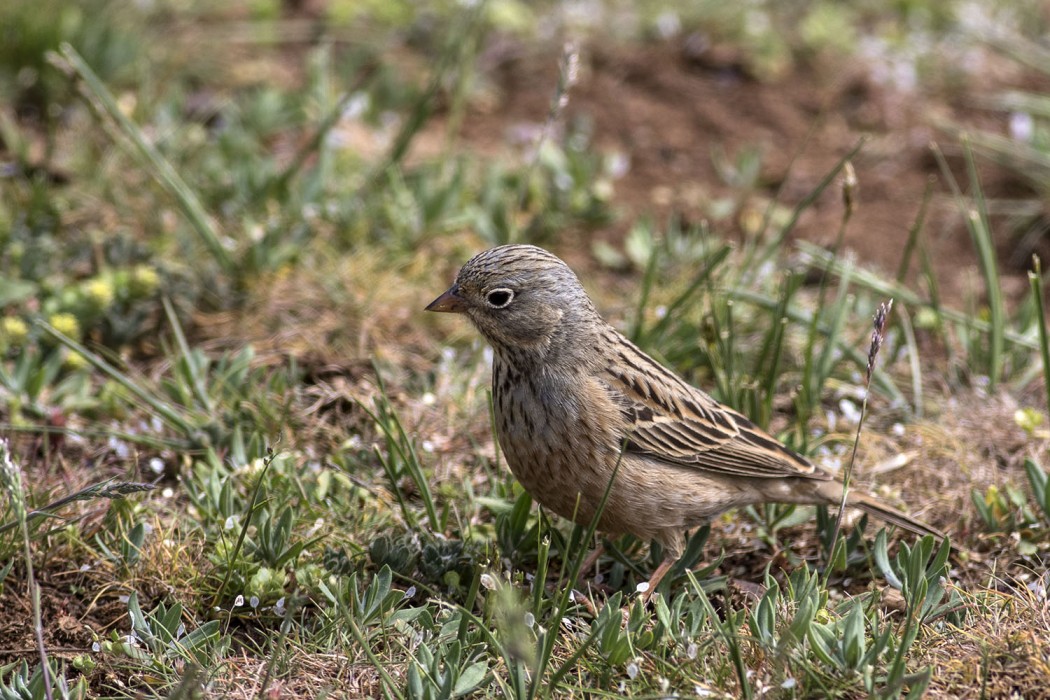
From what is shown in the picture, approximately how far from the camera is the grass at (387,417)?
4.20m

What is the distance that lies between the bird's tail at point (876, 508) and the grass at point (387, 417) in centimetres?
16

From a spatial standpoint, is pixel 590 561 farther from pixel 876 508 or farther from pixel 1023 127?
pixel 1023 127

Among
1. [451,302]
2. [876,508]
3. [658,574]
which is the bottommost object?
[658,574]

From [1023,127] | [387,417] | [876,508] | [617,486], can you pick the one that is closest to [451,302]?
[387,417]

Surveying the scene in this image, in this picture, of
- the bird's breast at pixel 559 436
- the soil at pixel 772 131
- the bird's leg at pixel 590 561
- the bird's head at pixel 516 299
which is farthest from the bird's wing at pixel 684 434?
the soil at pixel 772 131

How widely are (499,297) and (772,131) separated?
439 centimetres

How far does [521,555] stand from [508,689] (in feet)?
3.62

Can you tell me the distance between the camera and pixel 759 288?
6801mm

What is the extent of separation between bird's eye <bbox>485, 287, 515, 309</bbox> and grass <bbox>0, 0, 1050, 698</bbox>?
0.54 meters

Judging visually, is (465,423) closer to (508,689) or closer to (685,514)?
(685,514)

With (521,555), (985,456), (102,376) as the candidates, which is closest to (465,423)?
(521,555)

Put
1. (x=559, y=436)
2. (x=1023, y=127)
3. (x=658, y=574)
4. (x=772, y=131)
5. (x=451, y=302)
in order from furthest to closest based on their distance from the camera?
(x=772, y=131) → (x=1023, y=127) → (x=451, y=302) → (x=658, y=574) → (x=559, y=436)

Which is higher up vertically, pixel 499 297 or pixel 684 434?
pixel 499 297

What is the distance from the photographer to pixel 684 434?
5129 millimetres
